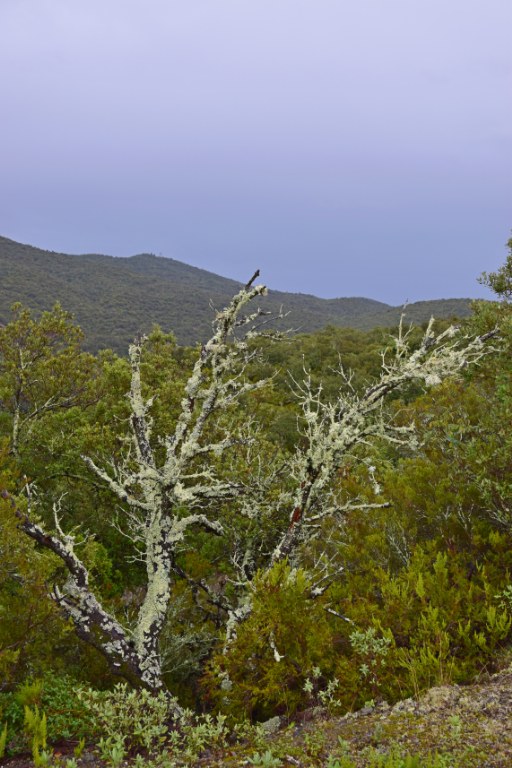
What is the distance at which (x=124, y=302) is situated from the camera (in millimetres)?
114750

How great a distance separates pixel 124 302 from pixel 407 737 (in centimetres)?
11728

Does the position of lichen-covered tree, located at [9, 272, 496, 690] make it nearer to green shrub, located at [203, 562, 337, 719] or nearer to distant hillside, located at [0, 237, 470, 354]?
green shrub, located at [203, 562, 337, 719]

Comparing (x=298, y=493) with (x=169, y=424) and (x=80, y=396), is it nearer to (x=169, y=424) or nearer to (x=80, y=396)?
(x=169, y=424)

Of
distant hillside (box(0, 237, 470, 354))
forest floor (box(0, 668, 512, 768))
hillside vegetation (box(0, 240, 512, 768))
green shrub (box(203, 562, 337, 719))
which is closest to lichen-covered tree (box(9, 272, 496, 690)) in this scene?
hillside vegetation (box(0, 240, 512, 768))

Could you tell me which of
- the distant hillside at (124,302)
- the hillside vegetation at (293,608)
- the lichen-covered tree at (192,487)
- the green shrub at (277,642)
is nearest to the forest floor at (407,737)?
the hillside vegetation at (293,608)

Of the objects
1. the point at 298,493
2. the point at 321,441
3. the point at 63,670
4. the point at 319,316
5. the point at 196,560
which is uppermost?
the point at 319,316

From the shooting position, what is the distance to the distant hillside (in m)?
91.0

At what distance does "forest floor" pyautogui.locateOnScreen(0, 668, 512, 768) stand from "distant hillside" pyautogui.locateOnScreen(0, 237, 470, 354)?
231 ft

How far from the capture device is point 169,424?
13.9 metres

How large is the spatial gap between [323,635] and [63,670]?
4.55 meters

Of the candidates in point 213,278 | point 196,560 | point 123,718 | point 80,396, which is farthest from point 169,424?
point 213,278

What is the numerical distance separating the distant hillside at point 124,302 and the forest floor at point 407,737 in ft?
231

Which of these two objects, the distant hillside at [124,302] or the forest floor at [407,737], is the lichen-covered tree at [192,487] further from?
the distant hillside at [124,302]

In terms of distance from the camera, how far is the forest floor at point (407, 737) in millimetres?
3386
